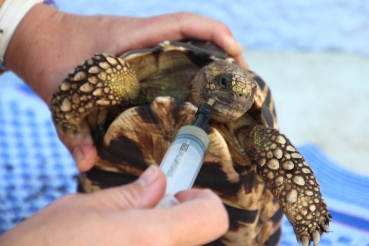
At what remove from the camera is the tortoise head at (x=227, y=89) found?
1.30 m

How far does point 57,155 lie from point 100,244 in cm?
171

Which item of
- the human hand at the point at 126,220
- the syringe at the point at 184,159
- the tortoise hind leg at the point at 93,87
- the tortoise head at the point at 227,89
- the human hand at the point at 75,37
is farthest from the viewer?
the human hand at the point at 75,37

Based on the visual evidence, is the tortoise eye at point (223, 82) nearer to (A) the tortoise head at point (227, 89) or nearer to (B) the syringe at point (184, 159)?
(A) the tortoise head at point (227, 89)

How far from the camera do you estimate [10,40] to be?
185cm

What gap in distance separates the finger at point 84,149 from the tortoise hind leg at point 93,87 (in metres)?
0.07

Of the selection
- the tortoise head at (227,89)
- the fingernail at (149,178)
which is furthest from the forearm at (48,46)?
the fingernail at (149,178)

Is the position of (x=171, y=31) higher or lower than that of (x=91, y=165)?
higher

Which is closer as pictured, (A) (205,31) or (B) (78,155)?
(B) (78,155)

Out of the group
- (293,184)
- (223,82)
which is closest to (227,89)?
(223,82)

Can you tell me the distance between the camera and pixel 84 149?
1.57 m

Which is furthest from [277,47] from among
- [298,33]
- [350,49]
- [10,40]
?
[10,40]

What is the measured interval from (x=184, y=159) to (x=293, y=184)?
1.64ft

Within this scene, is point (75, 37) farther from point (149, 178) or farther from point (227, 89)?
point (149, 178)

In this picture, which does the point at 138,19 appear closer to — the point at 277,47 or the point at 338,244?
the point at 338,244
